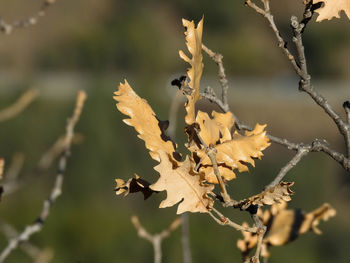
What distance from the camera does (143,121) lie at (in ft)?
3.37

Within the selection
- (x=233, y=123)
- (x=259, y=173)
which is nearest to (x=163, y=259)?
(x=233, y=123)

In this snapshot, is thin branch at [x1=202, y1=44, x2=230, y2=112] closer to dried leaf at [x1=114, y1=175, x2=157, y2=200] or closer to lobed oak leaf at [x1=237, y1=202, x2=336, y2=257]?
dried leaf at [x1=114, y1=175, x2=157, y2=200]

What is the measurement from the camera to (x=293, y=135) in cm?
2034

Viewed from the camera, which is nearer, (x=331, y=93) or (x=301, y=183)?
(x=301, y=183)

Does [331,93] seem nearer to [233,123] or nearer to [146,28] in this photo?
[146,28]

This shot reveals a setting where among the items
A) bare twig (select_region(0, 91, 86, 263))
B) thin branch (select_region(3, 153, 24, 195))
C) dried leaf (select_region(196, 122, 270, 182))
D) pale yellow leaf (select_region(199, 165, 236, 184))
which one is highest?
dried leaf (select_region(196, 122, 270, 182))

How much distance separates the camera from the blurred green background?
7660 millimetres

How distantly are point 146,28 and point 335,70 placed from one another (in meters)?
7.61

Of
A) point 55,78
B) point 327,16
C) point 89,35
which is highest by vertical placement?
point 327,16

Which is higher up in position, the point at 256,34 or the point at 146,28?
the point at 146,28

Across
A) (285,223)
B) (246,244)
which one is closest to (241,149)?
(246,244)

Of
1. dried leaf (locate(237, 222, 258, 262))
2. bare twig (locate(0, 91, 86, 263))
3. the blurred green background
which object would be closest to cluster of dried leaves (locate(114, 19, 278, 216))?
dried leaf (locate(237, 222, 258, 262))

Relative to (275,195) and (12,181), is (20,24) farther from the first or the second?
(275,195)

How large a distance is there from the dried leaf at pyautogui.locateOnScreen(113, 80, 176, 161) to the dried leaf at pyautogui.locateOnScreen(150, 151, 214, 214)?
37 mm
